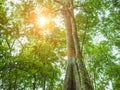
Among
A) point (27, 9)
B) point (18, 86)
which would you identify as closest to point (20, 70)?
point (27, 9)

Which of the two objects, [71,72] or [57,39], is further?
[57,39]

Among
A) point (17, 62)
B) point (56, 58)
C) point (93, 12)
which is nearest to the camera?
point (93, 12)

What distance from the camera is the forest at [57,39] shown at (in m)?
11.1

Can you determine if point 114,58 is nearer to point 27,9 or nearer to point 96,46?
point 96,46

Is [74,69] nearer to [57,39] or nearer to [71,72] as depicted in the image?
[71,72]

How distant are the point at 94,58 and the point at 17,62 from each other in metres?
17.5

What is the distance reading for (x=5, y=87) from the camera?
2044 centimetres

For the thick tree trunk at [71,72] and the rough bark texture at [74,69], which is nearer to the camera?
the rough bark texture at [74,69]

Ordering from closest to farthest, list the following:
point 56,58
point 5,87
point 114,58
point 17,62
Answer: point 17,62
point 5,87
point 56,58
point 114,58

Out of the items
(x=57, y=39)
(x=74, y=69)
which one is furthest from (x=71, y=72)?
(x=57, y=39)

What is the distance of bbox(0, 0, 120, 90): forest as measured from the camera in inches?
439

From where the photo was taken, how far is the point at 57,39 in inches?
892

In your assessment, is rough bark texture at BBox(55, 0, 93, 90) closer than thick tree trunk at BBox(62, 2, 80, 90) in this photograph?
Yes

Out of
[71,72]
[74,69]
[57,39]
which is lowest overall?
[71,72]
